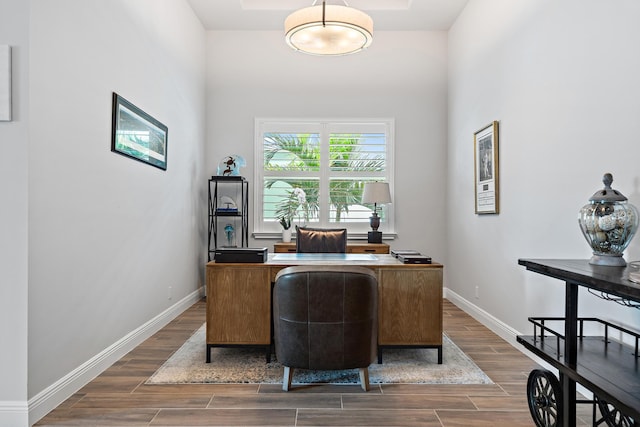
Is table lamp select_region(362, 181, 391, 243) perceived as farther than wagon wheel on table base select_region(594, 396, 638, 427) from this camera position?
Yes

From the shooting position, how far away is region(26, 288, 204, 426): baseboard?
7.04 ft

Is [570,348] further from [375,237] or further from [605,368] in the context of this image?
[375,237]

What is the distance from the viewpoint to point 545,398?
195 cm

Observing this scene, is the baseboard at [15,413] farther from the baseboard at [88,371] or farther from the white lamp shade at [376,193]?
the white lamp shade at [376,193]

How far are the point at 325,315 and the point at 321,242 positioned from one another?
1.73m

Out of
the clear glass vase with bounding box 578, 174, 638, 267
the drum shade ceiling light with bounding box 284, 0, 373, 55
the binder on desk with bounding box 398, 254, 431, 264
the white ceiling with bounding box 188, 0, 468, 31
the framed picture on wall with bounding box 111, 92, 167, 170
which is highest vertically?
the white ceiling with bounding box 188, 0, 468, 31

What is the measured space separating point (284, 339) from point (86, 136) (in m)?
1.67

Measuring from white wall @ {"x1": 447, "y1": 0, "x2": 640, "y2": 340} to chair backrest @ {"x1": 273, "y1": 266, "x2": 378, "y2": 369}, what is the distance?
1.27m

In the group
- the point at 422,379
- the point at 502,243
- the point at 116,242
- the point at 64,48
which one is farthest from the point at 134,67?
the point at 502,243

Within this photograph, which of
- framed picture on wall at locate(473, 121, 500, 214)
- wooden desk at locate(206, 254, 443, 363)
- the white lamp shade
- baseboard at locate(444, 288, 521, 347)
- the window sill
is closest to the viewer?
wooden desk at locate(206, 254, 443, 363)

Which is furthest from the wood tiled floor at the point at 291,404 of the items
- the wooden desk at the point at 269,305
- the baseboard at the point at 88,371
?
the wooden desk at the point at 269,305

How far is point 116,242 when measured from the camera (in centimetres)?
298

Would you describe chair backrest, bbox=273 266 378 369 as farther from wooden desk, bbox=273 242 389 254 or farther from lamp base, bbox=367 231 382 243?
lamp base, bbox=367 231 382 243

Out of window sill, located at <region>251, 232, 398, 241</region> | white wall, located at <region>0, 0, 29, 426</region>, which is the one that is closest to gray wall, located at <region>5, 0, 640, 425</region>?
white wall, located at <region>0, 0, 29, 426</region>
